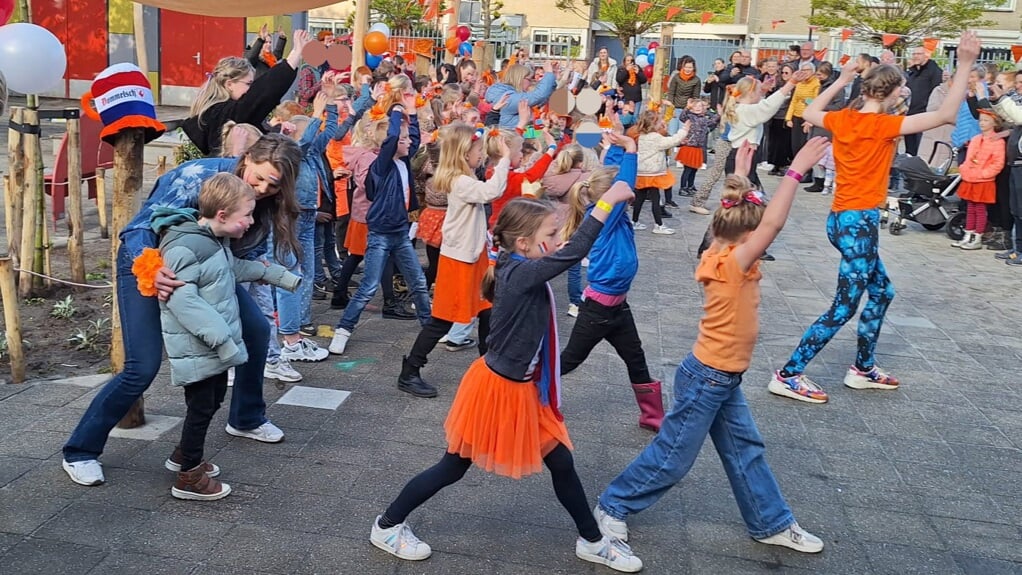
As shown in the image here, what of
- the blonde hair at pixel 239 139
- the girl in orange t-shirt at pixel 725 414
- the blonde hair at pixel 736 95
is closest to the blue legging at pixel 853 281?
the girl in orange t-shirt at pixel 725 414

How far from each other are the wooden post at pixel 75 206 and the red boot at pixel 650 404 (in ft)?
15.2

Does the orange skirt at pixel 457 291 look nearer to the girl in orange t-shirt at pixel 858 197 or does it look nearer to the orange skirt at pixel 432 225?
the orange skirt at pixel 432 225

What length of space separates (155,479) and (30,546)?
2.27 ft

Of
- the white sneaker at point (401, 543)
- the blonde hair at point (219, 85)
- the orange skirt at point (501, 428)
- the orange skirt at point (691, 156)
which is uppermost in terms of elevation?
the blonde hair at point (219, 85)

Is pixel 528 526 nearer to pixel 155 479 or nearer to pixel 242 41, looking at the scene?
pixel 155 479

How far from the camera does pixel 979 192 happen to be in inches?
428

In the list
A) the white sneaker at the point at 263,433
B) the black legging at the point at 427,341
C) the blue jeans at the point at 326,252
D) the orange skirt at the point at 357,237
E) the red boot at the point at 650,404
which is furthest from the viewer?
the blue jeans at the point at 326,252

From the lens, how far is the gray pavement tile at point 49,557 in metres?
3.46

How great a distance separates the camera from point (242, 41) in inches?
856

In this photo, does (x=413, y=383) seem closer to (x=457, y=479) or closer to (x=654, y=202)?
(x=457, y=479)

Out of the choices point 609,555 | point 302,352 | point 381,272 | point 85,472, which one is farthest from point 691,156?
point 85,472

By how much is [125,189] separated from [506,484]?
239cm

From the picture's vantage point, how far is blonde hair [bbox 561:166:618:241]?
5477 mm

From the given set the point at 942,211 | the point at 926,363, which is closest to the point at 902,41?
the point at 942,211
